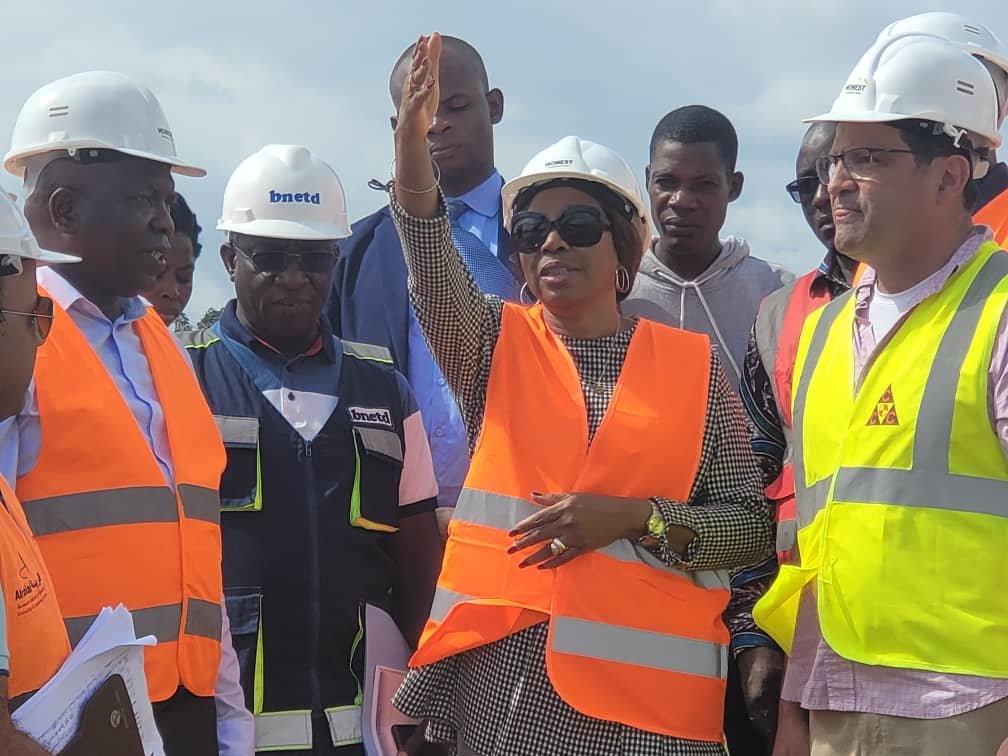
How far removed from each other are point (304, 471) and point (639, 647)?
48.3 inches

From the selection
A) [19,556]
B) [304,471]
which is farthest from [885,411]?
[19,556]

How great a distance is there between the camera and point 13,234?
2.69m

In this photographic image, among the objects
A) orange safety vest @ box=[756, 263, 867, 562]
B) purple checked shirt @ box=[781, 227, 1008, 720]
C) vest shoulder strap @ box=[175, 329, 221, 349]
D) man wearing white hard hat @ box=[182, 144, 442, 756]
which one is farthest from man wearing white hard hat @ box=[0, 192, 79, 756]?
orange safety vest @ box=[756, 263, 867, 562]

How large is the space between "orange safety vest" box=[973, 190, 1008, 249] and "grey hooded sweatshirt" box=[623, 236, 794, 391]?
1107mm

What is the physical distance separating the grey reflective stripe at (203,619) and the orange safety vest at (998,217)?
286 cm

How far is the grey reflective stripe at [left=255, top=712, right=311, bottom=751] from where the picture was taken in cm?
399

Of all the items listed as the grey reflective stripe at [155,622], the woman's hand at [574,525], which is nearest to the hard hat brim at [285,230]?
the woman's hand at [574,525]

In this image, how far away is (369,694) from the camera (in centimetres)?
422

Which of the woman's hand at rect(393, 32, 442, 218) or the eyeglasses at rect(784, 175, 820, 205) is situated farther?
the eyeglasses at rect(784, 175, 820, 205)

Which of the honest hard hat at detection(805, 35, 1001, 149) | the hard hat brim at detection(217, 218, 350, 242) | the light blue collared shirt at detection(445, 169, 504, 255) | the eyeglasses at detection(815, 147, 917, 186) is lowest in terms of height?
the hard hat brim at detection(217, 218, 350, 242)

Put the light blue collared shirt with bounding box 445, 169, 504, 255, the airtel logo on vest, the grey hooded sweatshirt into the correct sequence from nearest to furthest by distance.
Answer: the airtel logo on vest → the grey hooded sweatshirt → the light blue collared shirt with bounding box 445, 169, 504, 255

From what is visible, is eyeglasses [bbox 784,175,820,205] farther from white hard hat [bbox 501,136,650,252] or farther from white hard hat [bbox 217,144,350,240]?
white hard hat [bbox 217,144,350,240]

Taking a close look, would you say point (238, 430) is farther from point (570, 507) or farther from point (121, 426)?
point (570, 507)

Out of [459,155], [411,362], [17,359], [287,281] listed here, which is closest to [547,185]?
[287,281]
